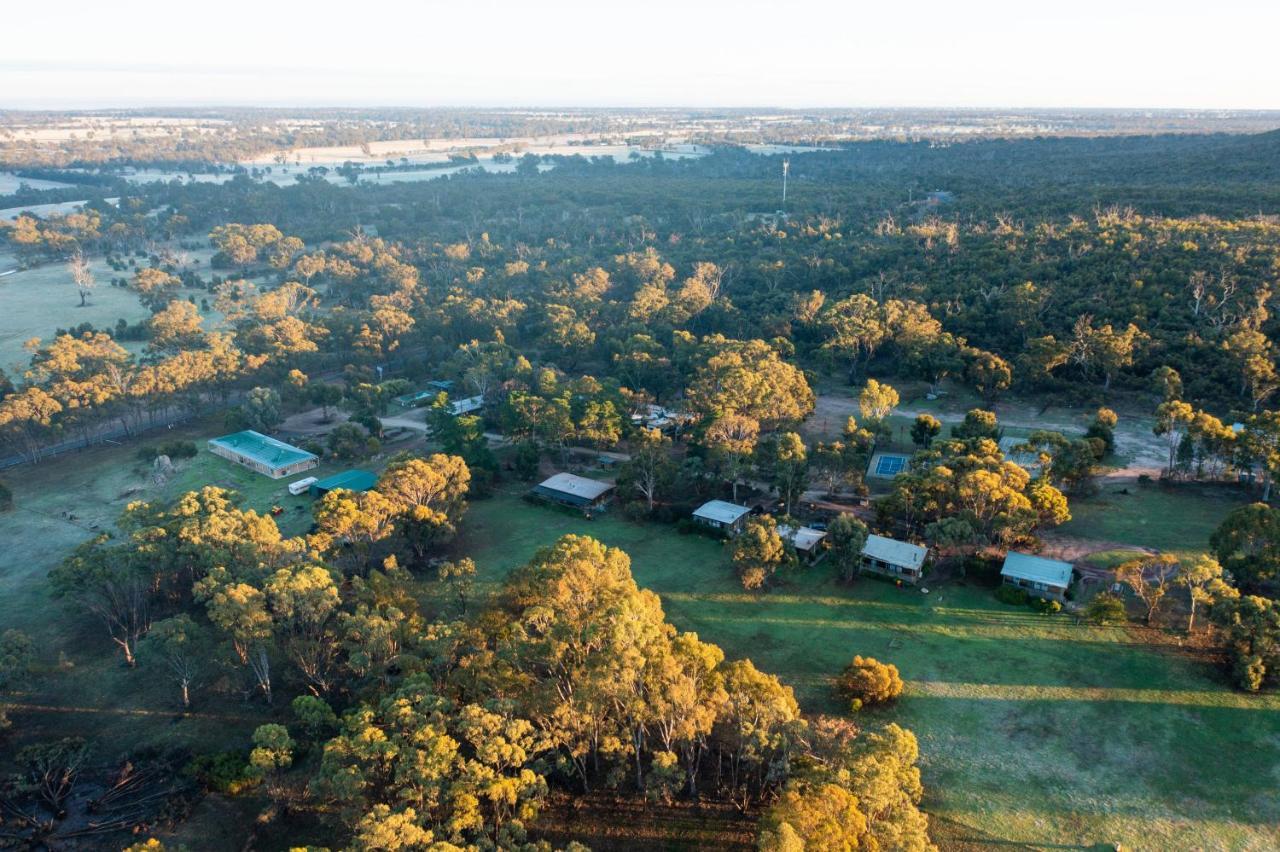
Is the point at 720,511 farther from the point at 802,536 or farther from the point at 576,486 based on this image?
the point at 576,486

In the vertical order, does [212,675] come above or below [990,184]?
below

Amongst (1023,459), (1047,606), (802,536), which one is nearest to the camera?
(1047,606)

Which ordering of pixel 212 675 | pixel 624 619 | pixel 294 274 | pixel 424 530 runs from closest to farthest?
pixel 624 619 → pixel 212 675 → pixel 424 530 → pixel 294 274

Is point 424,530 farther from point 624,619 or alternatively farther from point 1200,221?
point 1200,221

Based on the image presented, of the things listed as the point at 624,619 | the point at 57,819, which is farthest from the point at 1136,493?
the point at 57,819

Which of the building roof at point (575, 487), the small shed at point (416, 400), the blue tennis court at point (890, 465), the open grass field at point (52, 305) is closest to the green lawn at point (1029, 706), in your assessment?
the building roof at point (575, 487)

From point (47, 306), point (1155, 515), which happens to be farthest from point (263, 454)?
point (47, 306)

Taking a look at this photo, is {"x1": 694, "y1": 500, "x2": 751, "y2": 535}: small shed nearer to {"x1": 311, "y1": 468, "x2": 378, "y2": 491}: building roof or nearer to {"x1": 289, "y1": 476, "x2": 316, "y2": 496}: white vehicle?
{"x1": 311, "y1": 468, "x2": 378, "y2": 491}: building roof

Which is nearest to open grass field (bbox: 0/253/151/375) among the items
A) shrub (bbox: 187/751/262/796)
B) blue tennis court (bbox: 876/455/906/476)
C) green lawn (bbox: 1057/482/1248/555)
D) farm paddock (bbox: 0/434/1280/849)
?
farm paddock (bbox: 0/434/1280/849)
